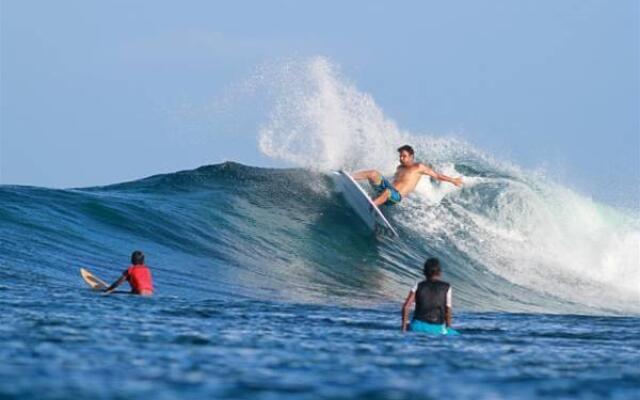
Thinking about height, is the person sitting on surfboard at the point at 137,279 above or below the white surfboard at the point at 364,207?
below

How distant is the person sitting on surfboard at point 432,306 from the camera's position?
9.73m

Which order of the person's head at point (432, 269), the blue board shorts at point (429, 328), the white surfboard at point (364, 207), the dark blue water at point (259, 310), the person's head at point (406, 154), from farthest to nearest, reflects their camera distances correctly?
1. the white surfboard at point (364, 207)
2. the person's head at point (406, 154)
3. the person's head at point (432, 269)
4. the blue board shorts at point (429, 328)
5. the dark blue water at point (259, 310)

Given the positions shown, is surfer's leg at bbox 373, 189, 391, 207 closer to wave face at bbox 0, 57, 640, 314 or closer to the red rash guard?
wave face at bbox 0, 57, 640, 314

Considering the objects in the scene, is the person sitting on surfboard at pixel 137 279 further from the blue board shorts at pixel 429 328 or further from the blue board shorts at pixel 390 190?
the blue board shorts at pixel 390 190

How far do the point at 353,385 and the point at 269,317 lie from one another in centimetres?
475

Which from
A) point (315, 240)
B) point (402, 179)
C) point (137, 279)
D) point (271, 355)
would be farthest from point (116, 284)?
point (315, 240)

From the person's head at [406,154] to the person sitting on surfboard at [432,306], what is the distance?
8.34m

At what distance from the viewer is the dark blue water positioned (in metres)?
A: 6.15

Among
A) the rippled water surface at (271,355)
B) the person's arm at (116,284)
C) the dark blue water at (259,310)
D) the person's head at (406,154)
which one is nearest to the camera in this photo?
the rippled water surface at (271,355)

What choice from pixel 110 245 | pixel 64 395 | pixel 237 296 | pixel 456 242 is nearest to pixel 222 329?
pixel 64 395

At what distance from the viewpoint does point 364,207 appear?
771 inches

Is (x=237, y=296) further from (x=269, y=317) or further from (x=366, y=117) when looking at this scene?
(x=366, y=117)

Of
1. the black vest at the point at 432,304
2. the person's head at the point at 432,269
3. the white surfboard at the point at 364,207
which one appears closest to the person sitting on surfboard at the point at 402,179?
the white surfboard at the point at 364,207

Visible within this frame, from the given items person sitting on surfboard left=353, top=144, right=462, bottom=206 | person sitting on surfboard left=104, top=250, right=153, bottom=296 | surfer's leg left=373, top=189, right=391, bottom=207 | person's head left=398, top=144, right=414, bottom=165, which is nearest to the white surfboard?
surfer's leg left=373, top=189, right=391, bottom=207
